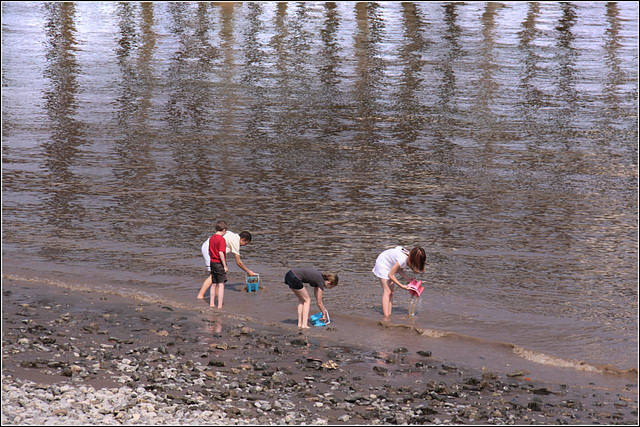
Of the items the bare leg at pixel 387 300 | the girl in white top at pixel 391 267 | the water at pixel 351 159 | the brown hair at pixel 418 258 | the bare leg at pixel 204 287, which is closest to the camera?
the brown hair at pixel 418 258

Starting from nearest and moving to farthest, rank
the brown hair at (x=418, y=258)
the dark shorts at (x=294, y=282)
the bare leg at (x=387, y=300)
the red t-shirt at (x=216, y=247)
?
the dark shorts at (x=294, y=282) → the brown hair at (x=418, y=258) → the red t-shirt at (x=216, y=247) → the bare leg at (x=387, y=300)

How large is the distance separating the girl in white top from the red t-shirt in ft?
8.34

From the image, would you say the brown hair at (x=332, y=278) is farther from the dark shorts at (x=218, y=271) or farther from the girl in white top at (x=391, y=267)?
the dark shorts at (x=218, y=271)

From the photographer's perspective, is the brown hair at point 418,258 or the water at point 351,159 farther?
the water at point 351,159

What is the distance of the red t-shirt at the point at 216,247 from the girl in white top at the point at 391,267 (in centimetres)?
254

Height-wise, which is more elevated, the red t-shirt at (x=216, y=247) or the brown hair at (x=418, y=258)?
the brown hair at (x=418, y=258)

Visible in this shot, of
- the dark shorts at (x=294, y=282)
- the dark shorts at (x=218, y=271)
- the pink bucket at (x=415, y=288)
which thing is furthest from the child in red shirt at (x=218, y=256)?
the pink bucket at (x=415, y=288)

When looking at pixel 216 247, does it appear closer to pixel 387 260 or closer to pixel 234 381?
pixel 387 260

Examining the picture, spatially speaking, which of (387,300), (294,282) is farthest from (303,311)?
(387,300)

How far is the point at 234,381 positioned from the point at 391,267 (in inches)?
171

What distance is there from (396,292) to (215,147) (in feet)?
40.4

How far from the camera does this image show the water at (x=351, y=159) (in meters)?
15.0

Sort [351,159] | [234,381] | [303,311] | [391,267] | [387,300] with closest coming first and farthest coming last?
[234,381], [303,311], [391,267], [387,300], [351,159]

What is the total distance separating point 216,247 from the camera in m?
13.2
